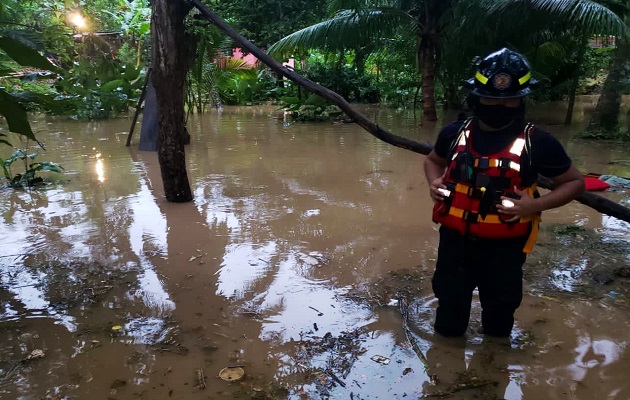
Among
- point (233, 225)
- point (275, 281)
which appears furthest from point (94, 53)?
point (275, 281)

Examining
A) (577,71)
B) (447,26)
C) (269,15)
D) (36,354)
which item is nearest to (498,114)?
(36,354)

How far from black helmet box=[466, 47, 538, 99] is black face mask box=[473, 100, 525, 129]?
74 mm

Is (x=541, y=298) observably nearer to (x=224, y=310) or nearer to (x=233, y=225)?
(x=224, y=310)

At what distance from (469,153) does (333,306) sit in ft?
4.77

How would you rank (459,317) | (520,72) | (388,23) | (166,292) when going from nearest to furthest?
(520,72) → (459,317) → (166,292) → (388,23)

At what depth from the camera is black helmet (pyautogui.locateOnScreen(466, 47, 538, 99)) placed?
211 cm

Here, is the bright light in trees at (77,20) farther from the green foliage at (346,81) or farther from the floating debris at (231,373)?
the green foliage at (346,81)

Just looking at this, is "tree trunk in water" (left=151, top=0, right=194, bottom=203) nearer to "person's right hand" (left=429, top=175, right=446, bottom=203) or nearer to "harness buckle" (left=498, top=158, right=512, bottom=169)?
"person's right hand" (left=429, top=175, right=446, bottom=203)

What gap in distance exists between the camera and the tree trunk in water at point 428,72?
12.4 m

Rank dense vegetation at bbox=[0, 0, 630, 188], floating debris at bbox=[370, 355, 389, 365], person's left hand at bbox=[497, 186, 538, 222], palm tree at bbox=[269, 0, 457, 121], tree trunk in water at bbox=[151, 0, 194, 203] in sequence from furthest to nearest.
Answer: palm tree at bbox=[269, 0, 457, 121] < dense vegetation at bbox=[0, 0, 630, 188] < tree trunk in water at bbox=[151, 0, 194, 203] < floating debris at bbox=[370, 355, 389, 365] < person's left hand at bbox=[497, 186, 538, 222]

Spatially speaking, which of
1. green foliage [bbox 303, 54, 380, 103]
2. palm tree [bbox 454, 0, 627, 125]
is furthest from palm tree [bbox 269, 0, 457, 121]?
green foliage [bbox 303, 54, 380, 103]

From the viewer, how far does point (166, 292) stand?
340 centimetres

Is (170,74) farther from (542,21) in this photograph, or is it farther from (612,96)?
(612,96)

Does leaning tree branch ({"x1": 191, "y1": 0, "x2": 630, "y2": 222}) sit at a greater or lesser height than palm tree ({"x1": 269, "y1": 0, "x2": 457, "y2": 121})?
lesser
